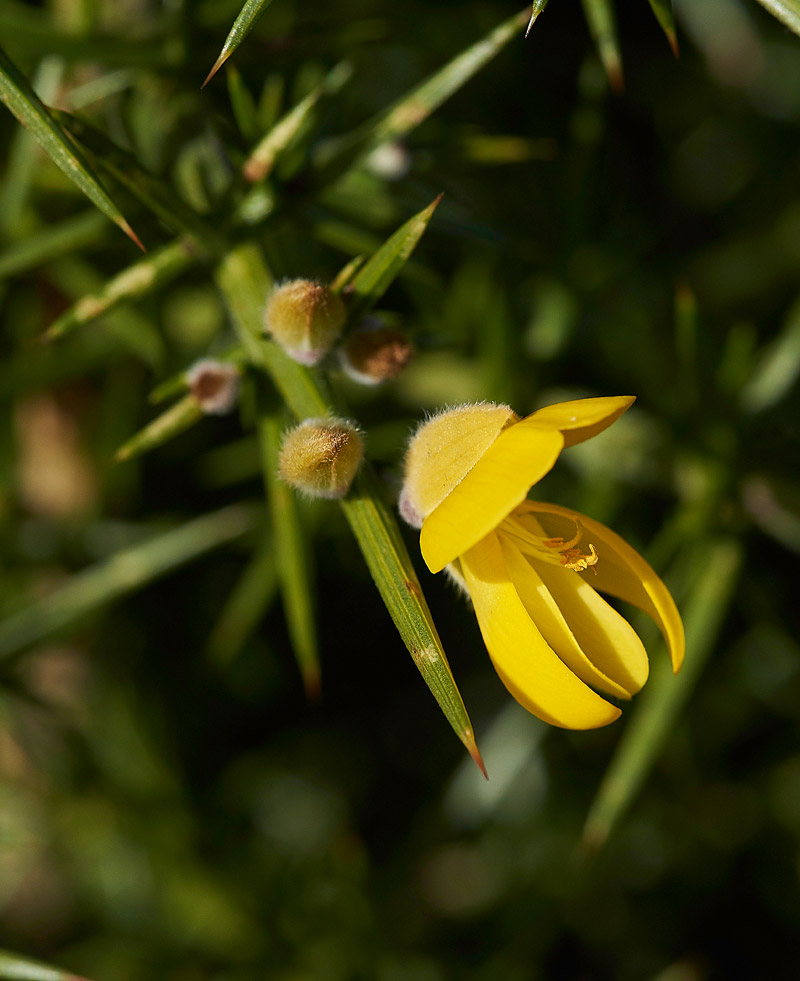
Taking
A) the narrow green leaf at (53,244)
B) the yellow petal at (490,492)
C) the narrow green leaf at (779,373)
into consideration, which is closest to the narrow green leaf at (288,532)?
the yellow petal at (490,492)

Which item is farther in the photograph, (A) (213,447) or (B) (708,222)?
(B) (708,222)

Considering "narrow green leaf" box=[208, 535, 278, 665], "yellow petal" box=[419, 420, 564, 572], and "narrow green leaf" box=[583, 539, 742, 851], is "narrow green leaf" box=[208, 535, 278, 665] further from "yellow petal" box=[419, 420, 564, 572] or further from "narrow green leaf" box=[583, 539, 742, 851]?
"yellow petal" box=[419, 420, 564, 572]

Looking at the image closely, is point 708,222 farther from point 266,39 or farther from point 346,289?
point 346,289

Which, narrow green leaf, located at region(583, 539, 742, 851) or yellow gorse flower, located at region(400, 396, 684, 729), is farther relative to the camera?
narrow green leaf, located at region(583, 539, 742, 851)

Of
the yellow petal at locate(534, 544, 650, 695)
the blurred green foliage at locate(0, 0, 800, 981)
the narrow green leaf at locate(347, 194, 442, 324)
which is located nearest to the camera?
the narrow green leaf at locate(347, 194, 442, 324)

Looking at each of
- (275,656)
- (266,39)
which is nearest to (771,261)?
(266,39)

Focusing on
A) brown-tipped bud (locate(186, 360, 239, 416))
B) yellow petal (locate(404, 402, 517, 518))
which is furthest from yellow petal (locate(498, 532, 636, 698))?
brown-tipped bud (locate(186, 360, 239, 416))

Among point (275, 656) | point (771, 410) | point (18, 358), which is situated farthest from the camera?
point (275, 656)

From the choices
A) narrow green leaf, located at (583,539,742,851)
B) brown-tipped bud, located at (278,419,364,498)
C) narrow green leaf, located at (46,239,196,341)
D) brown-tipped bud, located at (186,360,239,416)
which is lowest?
narrow green leaf, located at (583,539,742,851)

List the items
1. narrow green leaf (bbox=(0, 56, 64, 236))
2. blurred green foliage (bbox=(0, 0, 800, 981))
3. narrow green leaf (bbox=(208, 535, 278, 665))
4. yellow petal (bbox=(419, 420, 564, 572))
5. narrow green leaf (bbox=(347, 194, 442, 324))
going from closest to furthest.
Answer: yellow petal (bbox=(419, 420, 564, 572))
narrow green leaf (bbox=(347, 194, 442, 324))
narrow green leaf (bbox=(0, 56, 64, 236))
blurred green foliage (bbox=(0, 0, 800, 981))
narrow green leaf (bbox=(208, 535, 278, 665))
